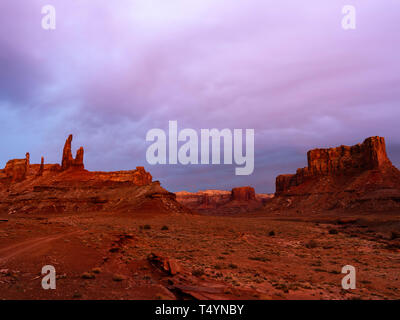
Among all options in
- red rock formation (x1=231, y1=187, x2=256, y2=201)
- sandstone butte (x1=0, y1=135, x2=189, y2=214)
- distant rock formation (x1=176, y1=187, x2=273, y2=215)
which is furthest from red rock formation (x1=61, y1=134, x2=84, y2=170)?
red rock formation (x1=231, y1=187, x2=256, y2=201)

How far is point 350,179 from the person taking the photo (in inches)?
3300

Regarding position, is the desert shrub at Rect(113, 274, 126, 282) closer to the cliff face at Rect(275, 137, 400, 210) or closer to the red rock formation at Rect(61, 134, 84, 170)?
the cliff face at Rect(275, 137, 400, 210)

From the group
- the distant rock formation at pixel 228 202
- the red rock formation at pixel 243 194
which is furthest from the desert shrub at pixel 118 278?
the red rock formation at pixel 243 194

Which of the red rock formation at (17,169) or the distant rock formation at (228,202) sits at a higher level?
the red rock formation at (17,169)

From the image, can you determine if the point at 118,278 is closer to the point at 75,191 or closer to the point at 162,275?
the point at 162,275

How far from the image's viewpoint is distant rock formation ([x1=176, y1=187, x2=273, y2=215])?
143000 mm

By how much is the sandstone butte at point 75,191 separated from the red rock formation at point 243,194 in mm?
77707

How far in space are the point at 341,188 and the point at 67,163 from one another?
88.2m

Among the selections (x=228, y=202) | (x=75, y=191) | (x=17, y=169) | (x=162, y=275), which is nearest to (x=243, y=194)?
(x=228, y=202)

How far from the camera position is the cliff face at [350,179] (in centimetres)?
6600

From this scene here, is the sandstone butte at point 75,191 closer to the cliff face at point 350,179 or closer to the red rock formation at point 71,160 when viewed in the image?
the red rock formation at point 71,160

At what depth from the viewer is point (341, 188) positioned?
8162 cm

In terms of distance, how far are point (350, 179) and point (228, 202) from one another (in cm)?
8370

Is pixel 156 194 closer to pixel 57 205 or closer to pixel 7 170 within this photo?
pixel 57 205
